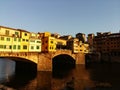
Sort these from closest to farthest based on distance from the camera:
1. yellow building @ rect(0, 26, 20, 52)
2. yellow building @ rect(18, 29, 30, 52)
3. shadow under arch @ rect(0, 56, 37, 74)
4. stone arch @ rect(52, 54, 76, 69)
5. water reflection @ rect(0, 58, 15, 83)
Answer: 1. water reflection @ rect(0, 58, 15, 83)
2. yellow building @ rect(0, 26, 20, 52)
3. yellow building @ rect(18, 29, 30, 52)
4. shadow under arch @ rect(0, 56, 37, 74)
5. stone arch @ rect(52, 54, 76, 69)

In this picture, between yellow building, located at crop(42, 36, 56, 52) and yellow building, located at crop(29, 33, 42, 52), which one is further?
yellow building, located at crop(42, 36, 56, 52)

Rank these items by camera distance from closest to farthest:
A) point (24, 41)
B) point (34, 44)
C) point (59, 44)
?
point (24, 41) → point (34, 44) → point (59, 44)

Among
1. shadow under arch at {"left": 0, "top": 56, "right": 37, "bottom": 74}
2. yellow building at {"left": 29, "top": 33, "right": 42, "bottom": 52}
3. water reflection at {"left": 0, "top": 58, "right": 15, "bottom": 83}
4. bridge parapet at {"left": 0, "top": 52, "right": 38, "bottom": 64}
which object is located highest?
yellow building at {"left": 29, "top": 33, "right": 42, "bottom": 52}

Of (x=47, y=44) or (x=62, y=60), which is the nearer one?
(x=47, y=44)

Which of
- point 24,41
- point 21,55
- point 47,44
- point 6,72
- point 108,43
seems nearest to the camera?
point 21,55

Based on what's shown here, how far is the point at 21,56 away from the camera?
2864 inches

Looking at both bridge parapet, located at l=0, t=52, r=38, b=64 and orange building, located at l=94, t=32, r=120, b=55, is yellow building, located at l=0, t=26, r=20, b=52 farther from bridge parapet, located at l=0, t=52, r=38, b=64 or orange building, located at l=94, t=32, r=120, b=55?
orange building, located at l=94, t=32, r=120, b=55

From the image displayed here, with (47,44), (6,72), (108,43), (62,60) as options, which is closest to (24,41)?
(6,72)

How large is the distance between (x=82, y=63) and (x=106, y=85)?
71.1 meters

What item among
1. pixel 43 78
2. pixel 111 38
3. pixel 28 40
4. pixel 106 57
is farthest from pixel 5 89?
pixel 111 38

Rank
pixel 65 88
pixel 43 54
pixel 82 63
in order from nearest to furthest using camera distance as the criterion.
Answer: pixel 65 88 → pixel 43 54 → pixel 82 63

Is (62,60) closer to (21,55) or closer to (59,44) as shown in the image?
(59,44)

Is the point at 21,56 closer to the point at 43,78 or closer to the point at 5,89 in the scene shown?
the point at 43,78

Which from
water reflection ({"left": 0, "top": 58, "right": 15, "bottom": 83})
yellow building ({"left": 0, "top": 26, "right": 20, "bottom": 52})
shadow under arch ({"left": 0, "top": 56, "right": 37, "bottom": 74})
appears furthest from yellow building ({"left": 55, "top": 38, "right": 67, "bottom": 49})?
yellow building ({"left": 0, "top": 26, "right": 20, "bottom": 52})
